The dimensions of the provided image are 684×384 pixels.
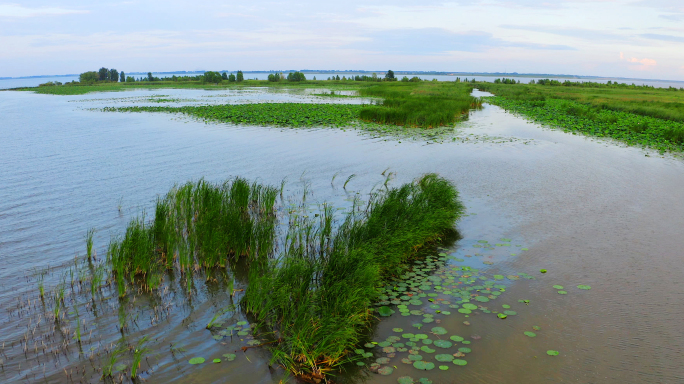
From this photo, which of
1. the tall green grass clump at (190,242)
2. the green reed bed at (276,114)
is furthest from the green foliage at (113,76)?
the tall green grass clump at (190,242)

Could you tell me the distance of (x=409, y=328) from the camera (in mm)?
5887

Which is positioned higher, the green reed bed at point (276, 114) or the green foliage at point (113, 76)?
the green foliage at point (113, 76)

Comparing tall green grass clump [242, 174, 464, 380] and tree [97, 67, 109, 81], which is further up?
tree [97, 67, 109, 81]

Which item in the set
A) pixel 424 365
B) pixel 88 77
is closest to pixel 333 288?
pixel 424 365

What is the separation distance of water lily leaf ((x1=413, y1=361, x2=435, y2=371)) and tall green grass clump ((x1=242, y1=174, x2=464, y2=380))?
802 millimetres

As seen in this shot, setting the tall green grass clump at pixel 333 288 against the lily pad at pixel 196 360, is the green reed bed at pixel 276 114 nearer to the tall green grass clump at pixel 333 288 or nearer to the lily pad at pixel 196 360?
the tall green grass clump at pixel 333 288

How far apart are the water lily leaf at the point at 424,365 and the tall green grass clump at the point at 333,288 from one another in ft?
2.63

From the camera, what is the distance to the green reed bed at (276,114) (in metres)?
28.7

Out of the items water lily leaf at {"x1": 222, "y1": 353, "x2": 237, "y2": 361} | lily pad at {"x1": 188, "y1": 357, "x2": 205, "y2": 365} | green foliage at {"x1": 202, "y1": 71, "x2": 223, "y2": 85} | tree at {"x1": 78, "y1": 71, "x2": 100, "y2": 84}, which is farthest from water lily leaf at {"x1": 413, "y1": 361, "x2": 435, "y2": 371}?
tree at {"x1": 78, "y1": 71, "x2": 100, "y2": 84}

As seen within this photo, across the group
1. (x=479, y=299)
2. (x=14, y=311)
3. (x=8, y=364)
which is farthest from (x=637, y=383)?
(x=14, y=311)

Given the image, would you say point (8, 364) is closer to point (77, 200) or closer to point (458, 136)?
point (77, 200)

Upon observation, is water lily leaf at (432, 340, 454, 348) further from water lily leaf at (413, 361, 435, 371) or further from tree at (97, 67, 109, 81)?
tree at (97, 67, 109, 81)

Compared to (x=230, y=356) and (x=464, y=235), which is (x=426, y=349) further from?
(x=464, y=235)

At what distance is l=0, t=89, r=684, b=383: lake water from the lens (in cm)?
516
